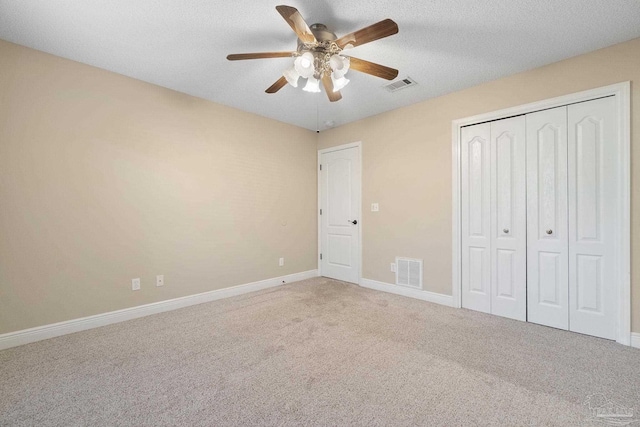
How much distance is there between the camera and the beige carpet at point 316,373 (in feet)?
4.91

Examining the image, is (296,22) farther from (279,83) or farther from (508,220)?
(508,220)

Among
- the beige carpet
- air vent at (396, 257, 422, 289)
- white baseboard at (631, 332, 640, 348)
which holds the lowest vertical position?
the beige carpet

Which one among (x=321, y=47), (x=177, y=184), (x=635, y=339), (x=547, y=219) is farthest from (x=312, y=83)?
(x=635, y=339)

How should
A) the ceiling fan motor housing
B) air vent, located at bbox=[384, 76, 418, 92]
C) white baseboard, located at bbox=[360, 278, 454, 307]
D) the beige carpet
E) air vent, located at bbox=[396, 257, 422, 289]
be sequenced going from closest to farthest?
the beige carpet < the ceiling fan motor housing < air vent, located at bbox=[384, 76, 418, 92] < white baseboard, located at bbox=[360, 278, 454, 307] < air vent, located at bbox=[396, 257, 422, 289]

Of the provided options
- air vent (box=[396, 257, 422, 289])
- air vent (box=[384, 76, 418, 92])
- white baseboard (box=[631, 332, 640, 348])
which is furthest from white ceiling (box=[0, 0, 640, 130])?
white baseboard (box=[631, 332, 640, 348])

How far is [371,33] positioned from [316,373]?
2305mm

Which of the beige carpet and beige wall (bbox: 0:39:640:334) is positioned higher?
beige wall (bbox: 0:39:640:334)

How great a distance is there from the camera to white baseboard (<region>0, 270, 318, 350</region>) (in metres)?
2.28

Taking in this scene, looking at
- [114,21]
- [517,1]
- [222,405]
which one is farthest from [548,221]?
[114,21]

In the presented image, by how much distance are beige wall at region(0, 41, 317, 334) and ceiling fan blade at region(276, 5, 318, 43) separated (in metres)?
2.08

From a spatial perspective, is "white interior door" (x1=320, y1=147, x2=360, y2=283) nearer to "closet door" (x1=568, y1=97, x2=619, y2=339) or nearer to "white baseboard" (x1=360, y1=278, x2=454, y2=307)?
"white baseboard" (x1=360, y1=278, x2=454, y2=307)

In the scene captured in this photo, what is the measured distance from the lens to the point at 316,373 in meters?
1.87

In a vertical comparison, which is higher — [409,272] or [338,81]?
[338,81]

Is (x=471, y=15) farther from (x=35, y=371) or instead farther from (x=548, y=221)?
(x=35, y=371)
